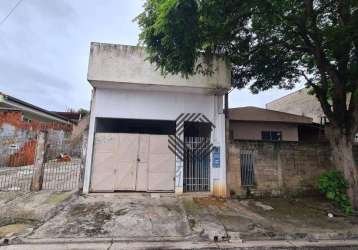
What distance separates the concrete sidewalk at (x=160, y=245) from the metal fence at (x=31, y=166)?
3648mm

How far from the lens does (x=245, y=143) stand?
9.29 m

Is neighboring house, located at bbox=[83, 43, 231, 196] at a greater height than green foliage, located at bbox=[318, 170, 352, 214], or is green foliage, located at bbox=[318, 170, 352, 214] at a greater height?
neighboring house, located at bbox=[83, 43, 231, 196]

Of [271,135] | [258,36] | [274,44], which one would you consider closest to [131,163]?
[258,36]

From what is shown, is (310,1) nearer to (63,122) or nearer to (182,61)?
(182,61)

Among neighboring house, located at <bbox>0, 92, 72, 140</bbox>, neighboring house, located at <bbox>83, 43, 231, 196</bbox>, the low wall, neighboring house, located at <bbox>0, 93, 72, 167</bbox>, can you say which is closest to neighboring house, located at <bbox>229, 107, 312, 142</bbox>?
the low wall

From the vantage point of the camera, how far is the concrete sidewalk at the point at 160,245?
4902 millimetres

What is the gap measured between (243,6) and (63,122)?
20254mm

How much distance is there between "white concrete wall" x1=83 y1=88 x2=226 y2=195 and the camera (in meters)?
8.97

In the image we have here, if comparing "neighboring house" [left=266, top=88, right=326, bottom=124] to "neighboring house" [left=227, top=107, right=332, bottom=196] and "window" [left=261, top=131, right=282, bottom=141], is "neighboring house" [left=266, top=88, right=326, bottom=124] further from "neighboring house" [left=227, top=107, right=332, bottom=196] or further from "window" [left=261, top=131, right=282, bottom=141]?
"neighboring house" [left=227, top=107, right=332, bottom=196]

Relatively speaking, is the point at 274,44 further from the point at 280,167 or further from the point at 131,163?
the point at 131,163

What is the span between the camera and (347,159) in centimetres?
766

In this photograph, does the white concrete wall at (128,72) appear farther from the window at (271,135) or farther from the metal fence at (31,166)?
the window at (271,135)

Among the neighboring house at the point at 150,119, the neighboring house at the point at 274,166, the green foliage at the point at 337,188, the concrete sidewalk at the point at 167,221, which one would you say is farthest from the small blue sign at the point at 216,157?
the green foliage at the point at 337,188

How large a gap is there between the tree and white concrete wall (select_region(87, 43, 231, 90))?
2.02 ft
